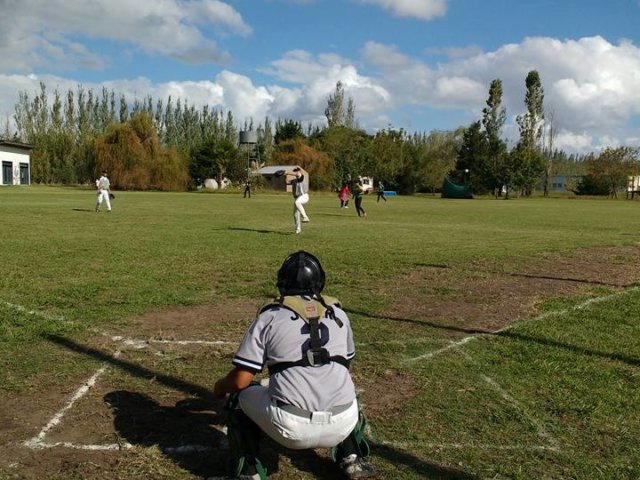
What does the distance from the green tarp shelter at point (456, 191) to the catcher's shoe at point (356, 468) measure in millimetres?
75223

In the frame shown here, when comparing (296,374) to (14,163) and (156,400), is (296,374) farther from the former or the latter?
(14,163)

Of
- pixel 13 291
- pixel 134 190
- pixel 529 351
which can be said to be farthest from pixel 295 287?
pixel 134 190

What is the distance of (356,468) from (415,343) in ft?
10.1

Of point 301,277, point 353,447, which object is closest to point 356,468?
point 353,447

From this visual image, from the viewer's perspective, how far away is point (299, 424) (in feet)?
11.0

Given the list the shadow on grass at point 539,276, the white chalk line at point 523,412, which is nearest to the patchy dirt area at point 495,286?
the shadow on grass at point 539,276

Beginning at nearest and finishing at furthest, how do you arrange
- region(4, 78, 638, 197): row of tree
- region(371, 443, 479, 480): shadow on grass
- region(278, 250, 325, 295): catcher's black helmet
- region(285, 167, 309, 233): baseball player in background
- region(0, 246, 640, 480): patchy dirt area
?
region(278, 250, 325, 295): catcher's black helmet, region(371, 443, 479, 480): shadow on grass, region(0, 246, 640, 480): patchy dirt area, region(285, 167, 309, 233): baseball player in background, region(4, 78, 638, 197): row of tree

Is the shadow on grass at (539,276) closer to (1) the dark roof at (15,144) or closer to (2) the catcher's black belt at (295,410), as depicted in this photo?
(2) the catcher's black belt at (295,410)

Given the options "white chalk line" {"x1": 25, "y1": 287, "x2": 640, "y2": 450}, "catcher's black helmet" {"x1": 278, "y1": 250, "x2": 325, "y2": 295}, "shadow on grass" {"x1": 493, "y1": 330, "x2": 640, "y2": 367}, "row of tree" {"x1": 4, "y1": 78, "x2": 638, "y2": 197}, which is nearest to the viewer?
"catcher's black helmet" {"x1": 278, "y1": 250, "x2": 325, "y2": 295}

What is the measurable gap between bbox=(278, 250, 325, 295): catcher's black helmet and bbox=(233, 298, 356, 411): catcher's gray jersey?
16 centimetres

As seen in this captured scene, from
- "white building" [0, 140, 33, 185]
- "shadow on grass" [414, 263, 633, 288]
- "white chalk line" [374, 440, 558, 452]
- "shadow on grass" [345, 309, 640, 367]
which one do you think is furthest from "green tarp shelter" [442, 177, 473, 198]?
"white chalk line" [374, 440, 558, 452]

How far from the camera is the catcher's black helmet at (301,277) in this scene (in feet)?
11.4

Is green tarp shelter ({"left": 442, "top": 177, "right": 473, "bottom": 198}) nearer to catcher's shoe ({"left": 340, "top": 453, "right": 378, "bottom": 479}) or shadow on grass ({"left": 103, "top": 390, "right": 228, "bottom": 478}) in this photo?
shadow on grass ({"left": 103, "top": 390, "right": 228, "bottom": 478})

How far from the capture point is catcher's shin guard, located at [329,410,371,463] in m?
3.65
